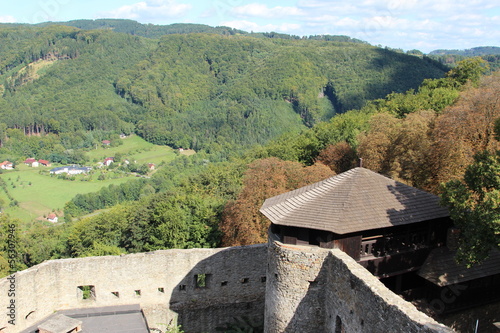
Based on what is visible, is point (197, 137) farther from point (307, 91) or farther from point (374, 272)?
point (374, 272)

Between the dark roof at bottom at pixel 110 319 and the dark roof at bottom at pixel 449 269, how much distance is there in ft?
36.3

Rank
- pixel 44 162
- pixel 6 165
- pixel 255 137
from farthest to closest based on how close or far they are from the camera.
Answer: pixel 44 162 < pixel 255 137 < pixel 6 165

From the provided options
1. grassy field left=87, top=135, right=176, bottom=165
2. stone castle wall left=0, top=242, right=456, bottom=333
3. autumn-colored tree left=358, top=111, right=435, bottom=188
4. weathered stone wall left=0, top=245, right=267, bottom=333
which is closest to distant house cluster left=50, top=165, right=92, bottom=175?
grassy field left=87, top=135, right=176, bottom=165

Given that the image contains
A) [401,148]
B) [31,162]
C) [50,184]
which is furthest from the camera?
[31,162]

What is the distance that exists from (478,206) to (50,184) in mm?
128582

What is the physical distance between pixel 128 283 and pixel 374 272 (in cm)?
1054

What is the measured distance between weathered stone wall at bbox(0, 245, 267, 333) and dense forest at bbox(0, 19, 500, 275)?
18.6ft

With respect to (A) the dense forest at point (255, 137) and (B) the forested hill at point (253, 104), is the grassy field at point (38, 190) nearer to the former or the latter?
(A) the dense forest at point (255, 137)

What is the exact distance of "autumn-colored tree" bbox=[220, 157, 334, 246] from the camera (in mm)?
24422

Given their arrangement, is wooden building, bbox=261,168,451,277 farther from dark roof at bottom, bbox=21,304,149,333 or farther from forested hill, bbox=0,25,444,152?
forested hill, bbox=0,25,444,152

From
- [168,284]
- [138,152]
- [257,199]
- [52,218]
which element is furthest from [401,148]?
[138,152]

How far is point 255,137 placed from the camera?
14525cm

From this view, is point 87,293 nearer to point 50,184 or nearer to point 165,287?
point 165,287

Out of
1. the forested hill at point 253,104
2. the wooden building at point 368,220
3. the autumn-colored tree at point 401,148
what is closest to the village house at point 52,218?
the forested hill at point 253,104
